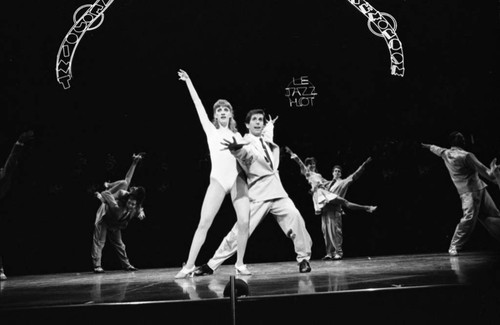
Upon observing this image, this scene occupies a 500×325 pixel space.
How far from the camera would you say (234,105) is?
7.86m

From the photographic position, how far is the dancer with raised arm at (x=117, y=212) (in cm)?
711

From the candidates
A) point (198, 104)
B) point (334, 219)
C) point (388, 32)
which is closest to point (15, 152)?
point (198, 104)

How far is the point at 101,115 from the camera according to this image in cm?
753

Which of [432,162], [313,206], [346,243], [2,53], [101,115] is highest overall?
[2,53]

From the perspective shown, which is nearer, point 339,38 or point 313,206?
point 339,38

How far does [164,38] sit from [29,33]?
5.72 ft

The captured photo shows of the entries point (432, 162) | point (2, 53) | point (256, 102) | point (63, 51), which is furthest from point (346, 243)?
point (2, 53)

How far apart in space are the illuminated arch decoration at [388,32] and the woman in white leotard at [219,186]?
3176 millimetres

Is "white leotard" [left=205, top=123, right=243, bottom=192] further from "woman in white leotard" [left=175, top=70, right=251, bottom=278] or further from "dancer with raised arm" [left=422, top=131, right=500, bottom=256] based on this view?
"dancer with raised arm" [left=422, top=131, right=500, bottom=256]

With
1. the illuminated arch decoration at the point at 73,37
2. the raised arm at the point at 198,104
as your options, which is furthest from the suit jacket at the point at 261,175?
the illuminated arch decoration at the point at 73,37

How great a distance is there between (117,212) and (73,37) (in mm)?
2396

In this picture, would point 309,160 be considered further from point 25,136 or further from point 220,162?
point 25,136

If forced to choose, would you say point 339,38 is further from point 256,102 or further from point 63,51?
point 63,51

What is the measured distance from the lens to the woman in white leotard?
189 inches
